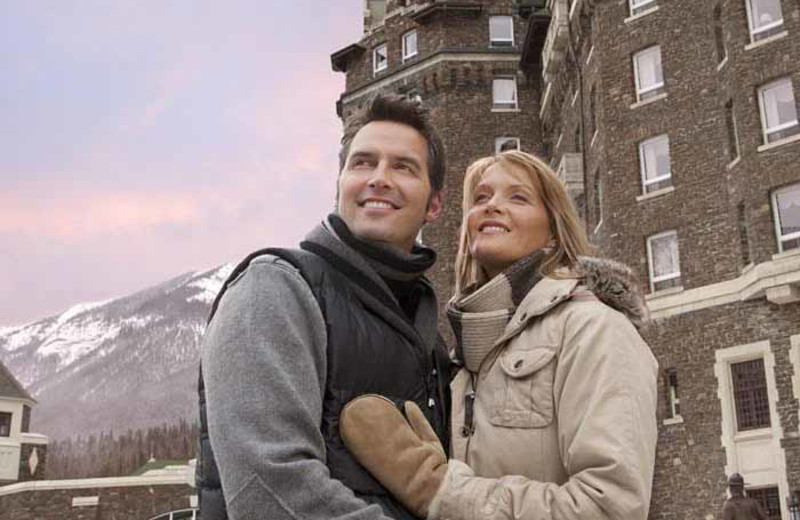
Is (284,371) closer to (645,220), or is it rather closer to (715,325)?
(715,325)

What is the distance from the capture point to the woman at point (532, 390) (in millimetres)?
2605

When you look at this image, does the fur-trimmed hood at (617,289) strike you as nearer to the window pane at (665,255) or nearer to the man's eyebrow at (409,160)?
the man's eyebrow at (409,160)

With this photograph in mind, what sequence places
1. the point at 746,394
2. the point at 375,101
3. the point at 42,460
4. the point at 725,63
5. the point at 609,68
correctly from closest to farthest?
the point at 375,101, the point at 746,394, the point at 725,63, the point at 609,68, the point at 42,460

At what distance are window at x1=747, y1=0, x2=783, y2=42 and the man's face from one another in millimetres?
21312

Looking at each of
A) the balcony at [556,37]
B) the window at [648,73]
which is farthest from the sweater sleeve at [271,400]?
the balcony at [556,37]

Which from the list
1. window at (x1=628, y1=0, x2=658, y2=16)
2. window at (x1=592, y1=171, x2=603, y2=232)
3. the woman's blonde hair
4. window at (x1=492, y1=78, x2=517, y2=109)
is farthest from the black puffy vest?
window at (x1=492, y1=78, x2=517, y2=109)

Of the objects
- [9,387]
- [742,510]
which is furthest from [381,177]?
[9,387]

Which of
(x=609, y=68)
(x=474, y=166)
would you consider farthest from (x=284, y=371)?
(x=609, y=68)

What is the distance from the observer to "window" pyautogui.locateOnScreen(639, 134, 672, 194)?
80.1 ft

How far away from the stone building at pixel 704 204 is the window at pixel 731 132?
0.17ft

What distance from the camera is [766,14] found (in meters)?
22.1

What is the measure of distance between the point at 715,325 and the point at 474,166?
1975 centimetres

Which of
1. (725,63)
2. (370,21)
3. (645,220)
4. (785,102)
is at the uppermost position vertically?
(370,21)

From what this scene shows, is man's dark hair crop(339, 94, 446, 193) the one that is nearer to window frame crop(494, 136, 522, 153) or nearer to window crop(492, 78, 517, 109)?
window frame crop(494, 136, 522, 153)
